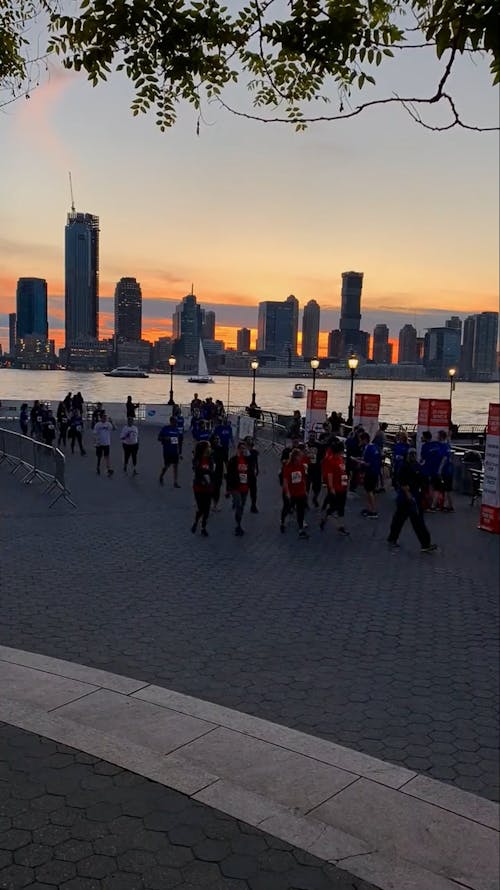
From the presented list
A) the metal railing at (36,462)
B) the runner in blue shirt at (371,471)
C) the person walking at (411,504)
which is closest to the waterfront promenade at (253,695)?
the person walking at (411,504)

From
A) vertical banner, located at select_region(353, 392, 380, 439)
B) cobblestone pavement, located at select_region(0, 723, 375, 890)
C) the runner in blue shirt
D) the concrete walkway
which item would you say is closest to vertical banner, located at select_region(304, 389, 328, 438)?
vertical banner, located at select_region(353, 392, 380, 439)

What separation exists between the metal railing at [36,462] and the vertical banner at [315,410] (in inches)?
358

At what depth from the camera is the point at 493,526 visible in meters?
15.3

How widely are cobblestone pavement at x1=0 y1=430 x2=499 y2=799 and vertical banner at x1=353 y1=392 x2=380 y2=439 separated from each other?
871cm

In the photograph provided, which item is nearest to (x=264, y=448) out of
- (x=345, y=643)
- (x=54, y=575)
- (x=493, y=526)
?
(x=493, y=526)

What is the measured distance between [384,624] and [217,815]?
15.6 feet

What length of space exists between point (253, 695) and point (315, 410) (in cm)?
1913

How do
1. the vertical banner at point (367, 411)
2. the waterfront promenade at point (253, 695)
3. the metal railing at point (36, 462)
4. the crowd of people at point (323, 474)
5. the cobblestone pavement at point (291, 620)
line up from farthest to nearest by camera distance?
1. the vertical banner at point (367, 411)
2. the metal railing at point (36, 462)
3. the crowd of people at point (323, 474)
4. the cobblestone pavement at point (291, 620)
5. the waterfront promenade at point (253, 695)

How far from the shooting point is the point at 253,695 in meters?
6.78

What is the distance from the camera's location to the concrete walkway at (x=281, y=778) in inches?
171

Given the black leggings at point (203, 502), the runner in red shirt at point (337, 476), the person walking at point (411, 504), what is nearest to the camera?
the person walking at point (411, 504)

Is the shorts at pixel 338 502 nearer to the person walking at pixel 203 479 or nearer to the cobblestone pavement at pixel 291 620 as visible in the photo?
the cobblestone pavement at pixel 291 620

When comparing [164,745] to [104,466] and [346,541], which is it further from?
[104,466]

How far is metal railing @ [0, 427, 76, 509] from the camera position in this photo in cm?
1734
